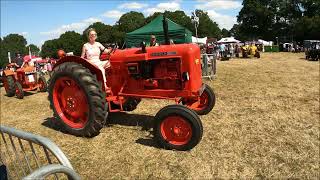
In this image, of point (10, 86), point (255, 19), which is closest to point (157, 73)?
point (10, 86)

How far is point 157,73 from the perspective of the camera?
6.16 m

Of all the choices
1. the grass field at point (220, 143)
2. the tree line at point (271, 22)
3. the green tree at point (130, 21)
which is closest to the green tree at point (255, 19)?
the tree line at point (271, 22)

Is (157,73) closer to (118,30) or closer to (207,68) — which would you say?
(207,68)

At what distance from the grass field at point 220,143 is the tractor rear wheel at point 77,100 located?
260mm

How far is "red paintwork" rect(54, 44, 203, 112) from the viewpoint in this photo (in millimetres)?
5891

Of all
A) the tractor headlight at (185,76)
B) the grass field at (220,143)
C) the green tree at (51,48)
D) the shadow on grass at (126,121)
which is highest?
the green tree at (51,48)

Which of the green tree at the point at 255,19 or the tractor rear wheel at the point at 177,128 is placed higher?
the green tree at the point at 255,19

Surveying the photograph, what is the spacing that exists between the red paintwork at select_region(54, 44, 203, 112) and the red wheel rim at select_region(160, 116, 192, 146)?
2.12ft

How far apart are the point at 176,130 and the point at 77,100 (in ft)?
6.83

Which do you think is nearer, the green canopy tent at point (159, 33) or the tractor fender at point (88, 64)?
the tractor fender at point (88, 64)

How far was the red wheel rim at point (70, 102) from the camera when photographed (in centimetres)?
639

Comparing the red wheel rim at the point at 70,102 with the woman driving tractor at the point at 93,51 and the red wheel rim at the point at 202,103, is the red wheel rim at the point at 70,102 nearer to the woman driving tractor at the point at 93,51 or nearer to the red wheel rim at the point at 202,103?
the woman driving tractor at the point at 93,51

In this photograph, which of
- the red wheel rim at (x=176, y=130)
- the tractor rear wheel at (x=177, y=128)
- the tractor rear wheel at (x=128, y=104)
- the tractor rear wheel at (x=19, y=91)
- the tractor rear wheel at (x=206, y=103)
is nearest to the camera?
the tractor rear wheel at (x=177, y=128)

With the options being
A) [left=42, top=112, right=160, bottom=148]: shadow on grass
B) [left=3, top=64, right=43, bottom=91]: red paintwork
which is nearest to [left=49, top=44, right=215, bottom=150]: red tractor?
Result: [left=42, top=112, right=160, bottom=148]: shadow on grass
